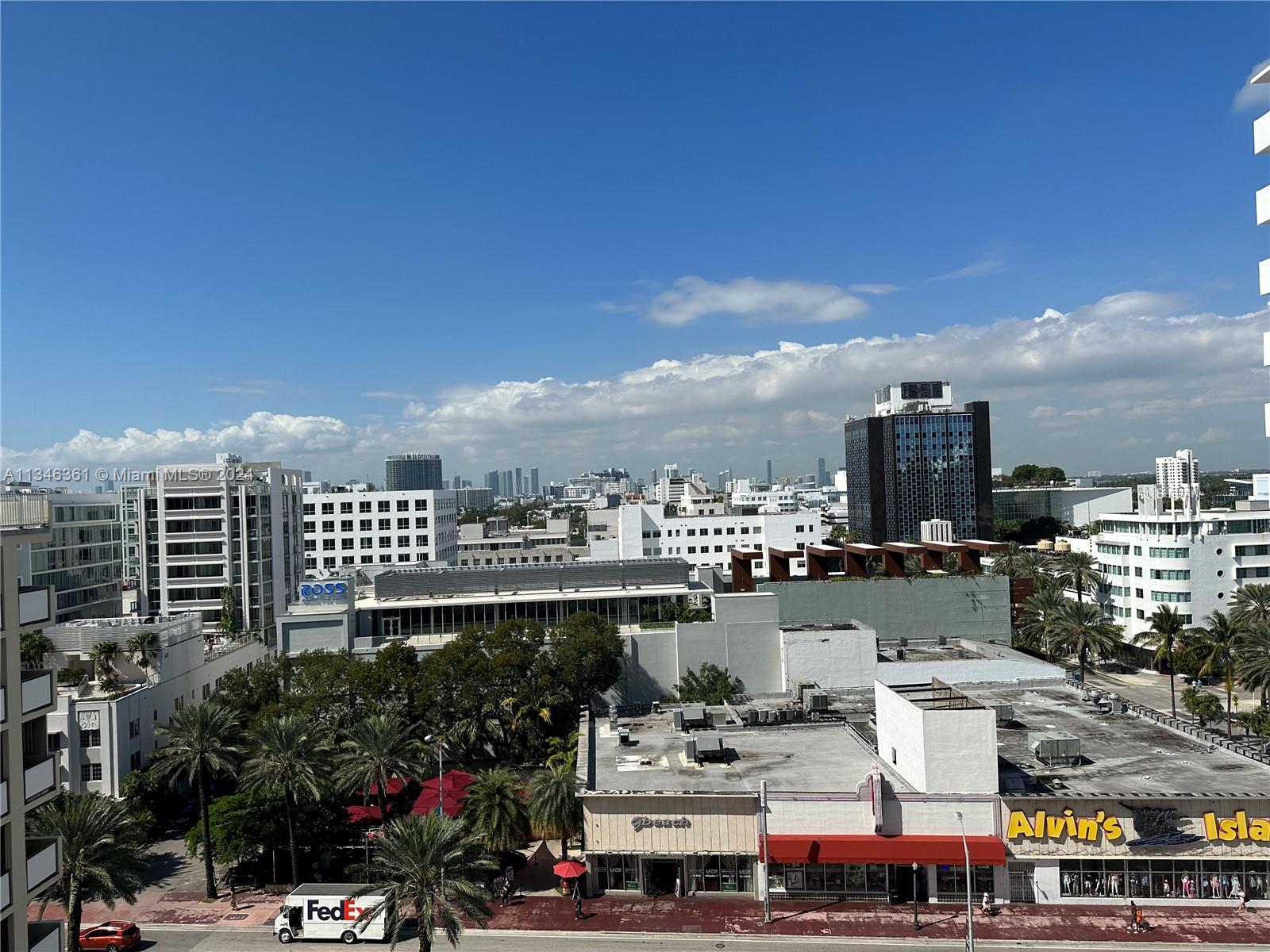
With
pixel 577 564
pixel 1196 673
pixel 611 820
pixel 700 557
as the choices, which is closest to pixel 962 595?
pixel 1196 673

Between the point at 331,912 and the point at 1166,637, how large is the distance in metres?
71.8

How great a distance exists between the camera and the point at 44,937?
→ 2512 cm

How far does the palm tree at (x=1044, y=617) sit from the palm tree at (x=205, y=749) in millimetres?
70289

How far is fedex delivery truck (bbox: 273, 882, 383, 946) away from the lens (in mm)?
38875

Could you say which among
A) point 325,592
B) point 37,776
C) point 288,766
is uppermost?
point 37,776

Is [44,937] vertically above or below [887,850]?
above

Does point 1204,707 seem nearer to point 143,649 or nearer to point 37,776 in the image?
point 37,776

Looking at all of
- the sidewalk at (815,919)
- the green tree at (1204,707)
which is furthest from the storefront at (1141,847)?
the green tree at (1204,707)

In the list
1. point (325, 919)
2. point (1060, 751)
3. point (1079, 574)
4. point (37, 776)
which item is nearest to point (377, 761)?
point (325, 919)

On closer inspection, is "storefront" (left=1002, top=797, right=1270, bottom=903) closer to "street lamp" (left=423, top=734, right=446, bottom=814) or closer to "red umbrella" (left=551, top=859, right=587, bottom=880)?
"red umbrella" (left=551, top=859, right=587, bottom=880)

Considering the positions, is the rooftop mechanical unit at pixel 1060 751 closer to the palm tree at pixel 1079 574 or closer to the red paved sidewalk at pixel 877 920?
the red paved sidewalk at pixel 877 920

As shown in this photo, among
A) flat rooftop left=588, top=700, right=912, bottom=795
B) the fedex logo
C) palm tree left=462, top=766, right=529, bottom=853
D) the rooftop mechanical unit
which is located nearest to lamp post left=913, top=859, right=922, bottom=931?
flat rooftop left=588, top=700, right=912, bottom=795

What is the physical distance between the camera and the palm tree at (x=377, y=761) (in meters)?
45.6

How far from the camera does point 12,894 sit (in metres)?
24.0
